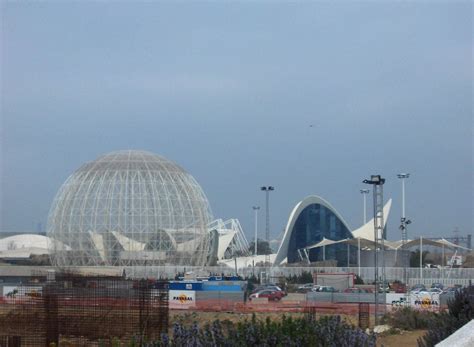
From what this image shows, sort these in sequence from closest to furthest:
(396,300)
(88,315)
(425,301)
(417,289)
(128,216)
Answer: (88,315)
(425,301)
(396,300)
(417,289)
(128,216)

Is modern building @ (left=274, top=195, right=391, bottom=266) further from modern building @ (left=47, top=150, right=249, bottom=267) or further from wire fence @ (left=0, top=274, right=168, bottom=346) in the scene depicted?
wire fence @ (left=0, top=274, right=168, bottom=346)

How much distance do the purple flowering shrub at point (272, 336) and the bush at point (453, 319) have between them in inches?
82.4

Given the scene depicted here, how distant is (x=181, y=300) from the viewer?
3412 cm

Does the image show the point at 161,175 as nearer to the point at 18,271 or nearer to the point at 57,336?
the point at 18,271

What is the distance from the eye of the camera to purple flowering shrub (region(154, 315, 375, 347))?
883cm

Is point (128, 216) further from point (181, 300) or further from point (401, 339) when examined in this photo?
point (401, 339)

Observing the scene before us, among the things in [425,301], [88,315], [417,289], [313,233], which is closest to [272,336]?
[88,315]

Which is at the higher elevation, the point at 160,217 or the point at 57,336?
the point at 160,217

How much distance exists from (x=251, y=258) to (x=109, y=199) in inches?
917

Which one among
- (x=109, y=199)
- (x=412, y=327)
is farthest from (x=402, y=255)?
(x=412, y=327)

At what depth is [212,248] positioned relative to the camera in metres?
78.8

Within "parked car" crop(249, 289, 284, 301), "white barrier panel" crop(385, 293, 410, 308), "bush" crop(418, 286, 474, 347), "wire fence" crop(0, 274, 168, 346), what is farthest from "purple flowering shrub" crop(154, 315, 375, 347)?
"parked car" crop(249, 289, 284, 301)

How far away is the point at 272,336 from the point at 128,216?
58.0 m

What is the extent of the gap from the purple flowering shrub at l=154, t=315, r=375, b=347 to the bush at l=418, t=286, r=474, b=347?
6.87 ft
